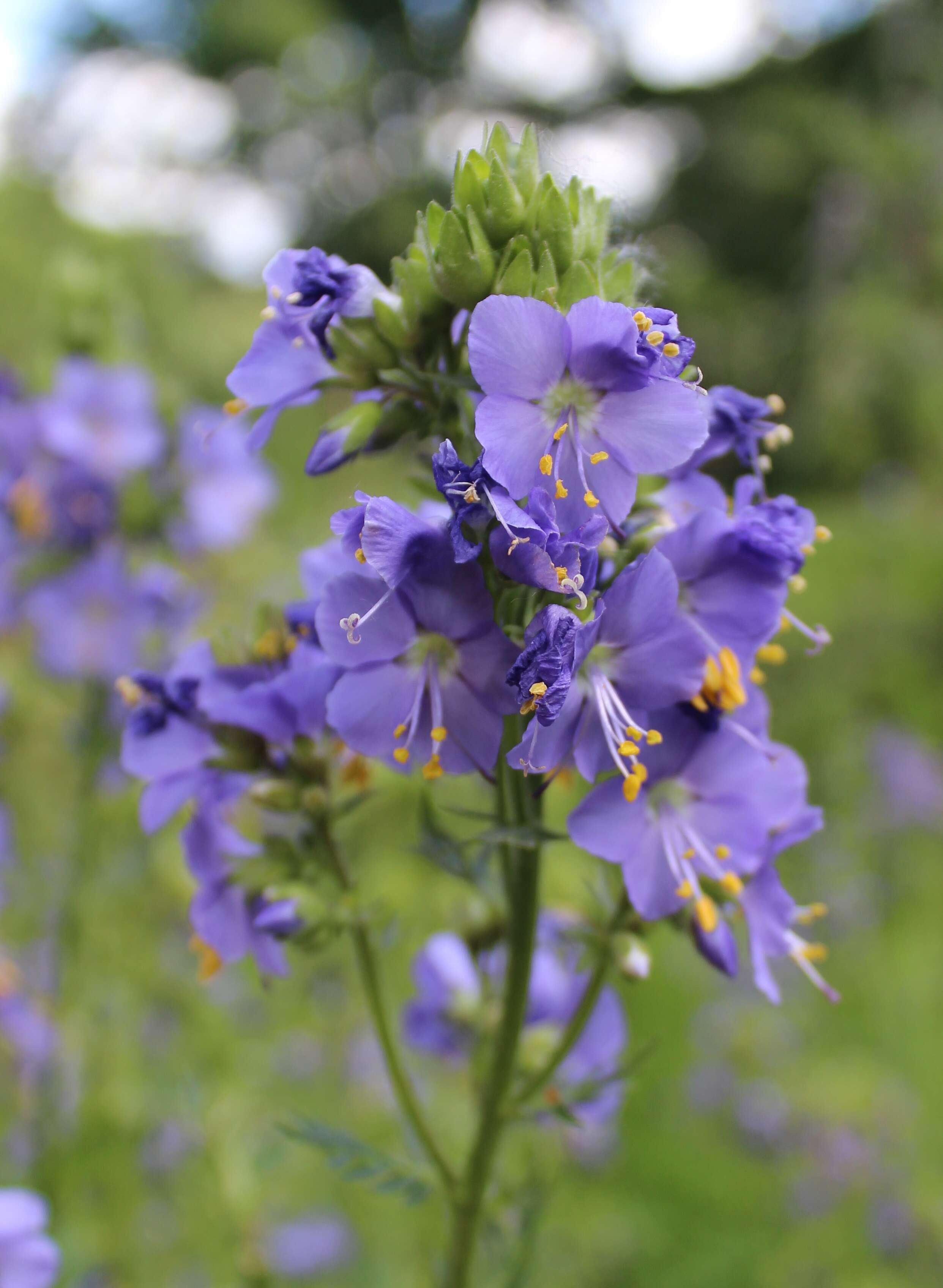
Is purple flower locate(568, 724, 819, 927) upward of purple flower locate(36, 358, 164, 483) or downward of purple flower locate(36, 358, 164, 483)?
upward

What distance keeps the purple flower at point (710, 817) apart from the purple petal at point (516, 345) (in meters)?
0.37

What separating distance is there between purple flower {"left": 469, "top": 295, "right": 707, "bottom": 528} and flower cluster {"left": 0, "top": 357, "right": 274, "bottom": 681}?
1.39m

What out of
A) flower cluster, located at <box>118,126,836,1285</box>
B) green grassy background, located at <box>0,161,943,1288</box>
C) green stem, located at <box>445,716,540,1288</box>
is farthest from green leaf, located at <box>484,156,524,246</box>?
green stem, located at <box>445,716,540,1288</box>

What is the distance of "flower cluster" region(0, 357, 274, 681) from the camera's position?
7.39 feet

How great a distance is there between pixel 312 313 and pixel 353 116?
677 inches

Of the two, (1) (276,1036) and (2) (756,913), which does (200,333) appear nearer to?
(1) (276,1036)

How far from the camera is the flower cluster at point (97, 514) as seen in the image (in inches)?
88.7

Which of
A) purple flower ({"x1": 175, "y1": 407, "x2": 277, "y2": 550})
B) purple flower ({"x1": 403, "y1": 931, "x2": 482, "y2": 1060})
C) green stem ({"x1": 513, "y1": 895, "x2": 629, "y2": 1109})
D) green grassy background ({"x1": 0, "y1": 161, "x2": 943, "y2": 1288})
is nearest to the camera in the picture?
green stem ({"x1": 513, "y1": 895, "x2": 629, "y2": 1109})

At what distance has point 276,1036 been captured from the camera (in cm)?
350

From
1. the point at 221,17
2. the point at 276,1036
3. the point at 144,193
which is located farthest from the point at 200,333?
the point at 221,17

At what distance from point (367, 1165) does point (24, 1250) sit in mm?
329

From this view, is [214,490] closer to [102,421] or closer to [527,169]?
[102,421]

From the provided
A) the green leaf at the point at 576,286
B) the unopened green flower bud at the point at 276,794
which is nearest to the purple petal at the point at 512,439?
the green leaf at the point at 576,286

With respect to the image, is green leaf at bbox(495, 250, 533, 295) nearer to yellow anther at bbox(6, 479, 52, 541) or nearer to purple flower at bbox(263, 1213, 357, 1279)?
yellow anther at bbox(6, 479, 52, 541)
